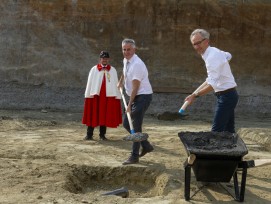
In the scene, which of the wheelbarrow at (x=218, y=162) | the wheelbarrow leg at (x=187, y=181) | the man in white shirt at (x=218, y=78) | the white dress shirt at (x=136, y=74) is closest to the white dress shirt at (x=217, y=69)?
the man in white shirt at (x=218, y=78)

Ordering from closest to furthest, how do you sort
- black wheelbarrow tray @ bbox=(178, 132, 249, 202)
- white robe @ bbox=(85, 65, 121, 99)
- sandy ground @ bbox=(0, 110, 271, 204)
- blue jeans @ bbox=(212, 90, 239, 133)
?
black wheelbarrow tray @ bbox=(178, 132, 249, 202) → sandy ground @ bbox=(0, 110, 271, 204) → blue jeans @ bbox=(212, 90, 239, 133) → white robe @ bbox=(85, 65, 121, 99)

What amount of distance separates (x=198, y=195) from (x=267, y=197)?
2.65 feet

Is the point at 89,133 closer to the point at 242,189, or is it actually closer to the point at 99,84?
the point at 99,84

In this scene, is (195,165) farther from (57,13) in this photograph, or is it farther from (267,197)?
(57,13)

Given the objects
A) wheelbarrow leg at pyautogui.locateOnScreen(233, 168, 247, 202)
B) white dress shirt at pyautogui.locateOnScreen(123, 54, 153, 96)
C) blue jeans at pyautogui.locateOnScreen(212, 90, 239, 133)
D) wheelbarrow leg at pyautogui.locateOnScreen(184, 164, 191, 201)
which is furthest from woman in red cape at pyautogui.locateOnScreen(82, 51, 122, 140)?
wheelbarrow leg at pyautogui.locateOnScreen(233, 168, 247, 202)

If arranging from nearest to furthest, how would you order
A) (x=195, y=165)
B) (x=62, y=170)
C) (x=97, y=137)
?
(x=195, y=165) < (x=62, y=170) < (x=97, y=137)

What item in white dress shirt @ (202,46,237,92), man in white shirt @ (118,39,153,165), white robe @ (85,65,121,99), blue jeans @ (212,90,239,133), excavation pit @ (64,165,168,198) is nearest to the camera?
white dress shirt @ (202,46,237,92)

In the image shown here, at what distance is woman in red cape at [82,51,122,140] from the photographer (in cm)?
922

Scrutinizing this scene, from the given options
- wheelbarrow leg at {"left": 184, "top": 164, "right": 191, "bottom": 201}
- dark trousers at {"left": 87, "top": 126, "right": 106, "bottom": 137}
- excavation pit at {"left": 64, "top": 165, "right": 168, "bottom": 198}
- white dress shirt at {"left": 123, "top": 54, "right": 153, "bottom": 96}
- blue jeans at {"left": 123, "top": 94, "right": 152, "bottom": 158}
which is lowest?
excavation pit at {"left": 64, "top": 165, "right": 168, "bottom": 198}

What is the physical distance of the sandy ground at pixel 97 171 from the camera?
223 inches

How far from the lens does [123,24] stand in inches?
580

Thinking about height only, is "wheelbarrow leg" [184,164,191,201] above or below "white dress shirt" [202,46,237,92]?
below

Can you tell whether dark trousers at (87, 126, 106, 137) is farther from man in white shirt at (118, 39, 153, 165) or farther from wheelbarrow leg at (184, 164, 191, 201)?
wheelbarrow leg at (184, 164, 191, 201)

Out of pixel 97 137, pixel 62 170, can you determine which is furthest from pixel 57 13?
pixel 62 170
